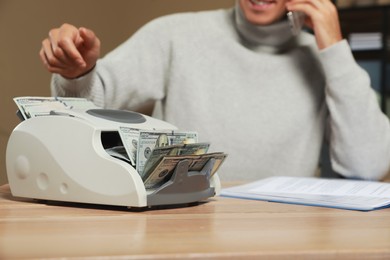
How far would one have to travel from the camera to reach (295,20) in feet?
5.03

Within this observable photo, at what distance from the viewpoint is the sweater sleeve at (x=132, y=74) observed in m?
1.42

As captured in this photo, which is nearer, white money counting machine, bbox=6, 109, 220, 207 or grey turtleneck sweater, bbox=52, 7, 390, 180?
white money counting machine, bbox=6, 109, 220, 207

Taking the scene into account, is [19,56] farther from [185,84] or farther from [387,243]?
[387,243]

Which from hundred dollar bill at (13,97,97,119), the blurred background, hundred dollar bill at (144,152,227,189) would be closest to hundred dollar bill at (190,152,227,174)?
hundred dollar bill at (144,152,227,189)

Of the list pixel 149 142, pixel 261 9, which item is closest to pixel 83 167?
pixel 149 142

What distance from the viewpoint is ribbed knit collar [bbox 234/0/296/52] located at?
5.24 ft

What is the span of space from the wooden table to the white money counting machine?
0.02 meters

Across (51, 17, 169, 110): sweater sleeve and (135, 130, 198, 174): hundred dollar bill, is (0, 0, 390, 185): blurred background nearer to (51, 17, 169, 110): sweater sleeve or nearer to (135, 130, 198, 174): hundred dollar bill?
(51, 17, 169, 110): sweater sleeve

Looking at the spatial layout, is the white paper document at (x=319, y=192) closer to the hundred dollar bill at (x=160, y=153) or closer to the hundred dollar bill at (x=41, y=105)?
the hundred dollar bill at (x=160, y=153)

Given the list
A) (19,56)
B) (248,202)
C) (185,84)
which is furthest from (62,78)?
(19,56)

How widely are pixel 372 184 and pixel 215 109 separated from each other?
0.50 m

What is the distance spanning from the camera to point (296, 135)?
1.59m

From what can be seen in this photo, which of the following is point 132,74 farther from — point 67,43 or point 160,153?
point 160,153

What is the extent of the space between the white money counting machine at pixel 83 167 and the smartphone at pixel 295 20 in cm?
70
